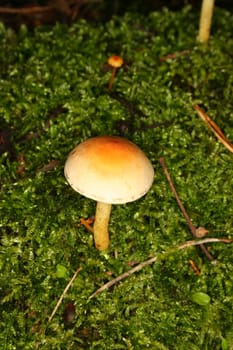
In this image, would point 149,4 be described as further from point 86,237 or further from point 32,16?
point 86,237

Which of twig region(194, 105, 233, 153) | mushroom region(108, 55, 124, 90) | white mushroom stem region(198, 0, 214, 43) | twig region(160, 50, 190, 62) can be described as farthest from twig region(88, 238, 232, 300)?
white mushroom stem region(198, 0, 214, 43)

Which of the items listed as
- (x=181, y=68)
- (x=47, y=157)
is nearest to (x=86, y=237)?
(x=47, y=157)

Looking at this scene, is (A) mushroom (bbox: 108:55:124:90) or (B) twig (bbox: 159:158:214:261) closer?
(B) twig (bbox: 159:158:214:261)

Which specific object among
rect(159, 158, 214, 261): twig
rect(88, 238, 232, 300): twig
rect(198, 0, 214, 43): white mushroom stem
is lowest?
rect(88, 238, 232, 300): twig

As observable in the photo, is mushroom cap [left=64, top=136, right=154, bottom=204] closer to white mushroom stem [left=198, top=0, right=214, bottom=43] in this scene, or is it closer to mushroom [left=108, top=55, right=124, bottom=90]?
mushroom [left=108, top=55, right=124, bottom=90]

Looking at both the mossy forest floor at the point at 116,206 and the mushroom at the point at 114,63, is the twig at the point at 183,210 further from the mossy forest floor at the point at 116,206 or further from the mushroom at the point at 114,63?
the mushroom at the point at 114,63

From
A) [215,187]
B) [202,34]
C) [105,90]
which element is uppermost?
[202,34]
